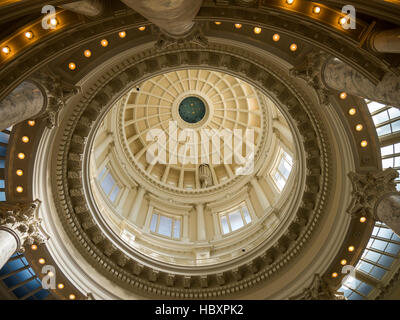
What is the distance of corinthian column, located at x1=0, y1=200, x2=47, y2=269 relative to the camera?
39.5ft

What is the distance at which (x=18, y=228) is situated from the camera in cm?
1294

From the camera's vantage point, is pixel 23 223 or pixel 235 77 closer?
pixel 23 223

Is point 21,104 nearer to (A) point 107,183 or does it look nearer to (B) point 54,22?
(B) point 54,22

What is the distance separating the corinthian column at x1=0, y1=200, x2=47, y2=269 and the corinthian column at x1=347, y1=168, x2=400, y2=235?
1523cm

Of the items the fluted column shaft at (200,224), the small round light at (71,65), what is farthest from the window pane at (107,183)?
the small round light at (71,65)

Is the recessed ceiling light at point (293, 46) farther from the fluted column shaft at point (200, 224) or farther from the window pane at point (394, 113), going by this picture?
the fluted column shaft at point (200, 224)

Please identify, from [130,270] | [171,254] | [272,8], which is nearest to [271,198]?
[171,254]

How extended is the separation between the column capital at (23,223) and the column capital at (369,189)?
15219mm

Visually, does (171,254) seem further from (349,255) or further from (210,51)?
(210,51)

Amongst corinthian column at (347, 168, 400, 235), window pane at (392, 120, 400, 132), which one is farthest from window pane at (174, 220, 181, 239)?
window pane at (392, 120, 400, 132)

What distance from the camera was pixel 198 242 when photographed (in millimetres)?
24750

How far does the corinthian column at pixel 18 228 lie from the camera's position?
12.0 meters

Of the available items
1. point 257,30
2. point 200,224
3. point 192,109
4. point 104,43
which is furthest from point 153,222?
point 257,30

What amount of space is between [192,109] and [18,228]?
86.4 ft
